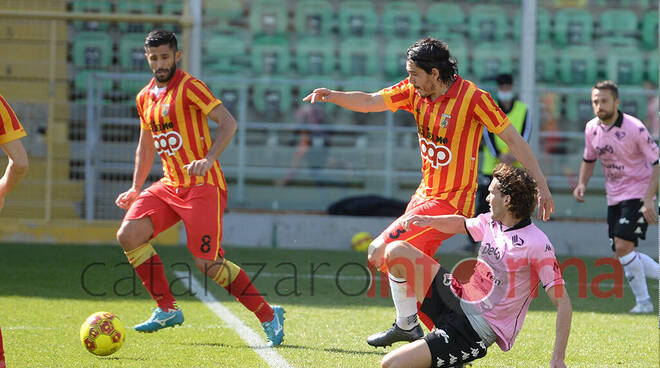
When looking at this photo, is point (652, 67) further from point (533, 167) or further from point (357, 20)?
point (533, 167)

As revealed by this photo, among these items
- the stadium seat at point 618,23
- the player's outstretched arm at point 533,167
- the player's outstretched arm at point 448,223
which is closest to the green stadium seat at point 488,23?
the stadium seat at point 618,23

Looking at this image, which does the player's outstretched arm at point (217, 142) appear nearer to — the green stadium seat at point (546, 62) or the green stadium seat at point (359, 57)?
the green stadium seat at point (359, 57)

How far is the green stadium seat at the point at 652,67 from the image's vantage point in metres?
15.6

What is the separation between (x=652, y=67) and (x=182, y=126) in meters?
11.6

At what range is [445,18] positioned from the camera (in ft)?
51.4

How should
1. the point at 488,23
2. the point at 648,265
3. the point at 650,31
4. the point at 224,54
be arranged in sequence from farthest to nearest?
the point at 650,31 → the point at 488,23 → the point at 224,54 → the point at 648,265

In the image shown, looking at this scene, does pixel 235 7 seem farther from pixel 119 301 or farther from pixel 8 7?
pixel 119 301

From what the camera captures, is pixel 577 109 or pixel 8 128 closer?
pixel 8 128

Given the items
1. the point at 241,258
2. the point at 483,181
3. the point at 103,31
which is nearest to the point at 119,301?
the point at 241,258

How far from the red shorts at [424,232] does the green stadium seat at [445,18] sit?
34.9 ft

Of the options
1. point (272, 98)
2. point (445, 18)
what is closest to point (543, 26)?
point (445, 18)

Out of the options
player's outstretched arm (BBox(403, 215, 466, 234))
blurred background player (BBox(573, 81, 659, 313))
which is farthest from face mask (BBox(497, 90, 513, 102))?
player's outstretched arm (BBox(403, 215, 466, 234))

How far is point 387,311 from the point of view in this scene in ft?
24.2

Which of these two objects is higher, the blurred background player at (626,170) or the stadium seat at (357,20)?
the stadium seat at (357,20)
